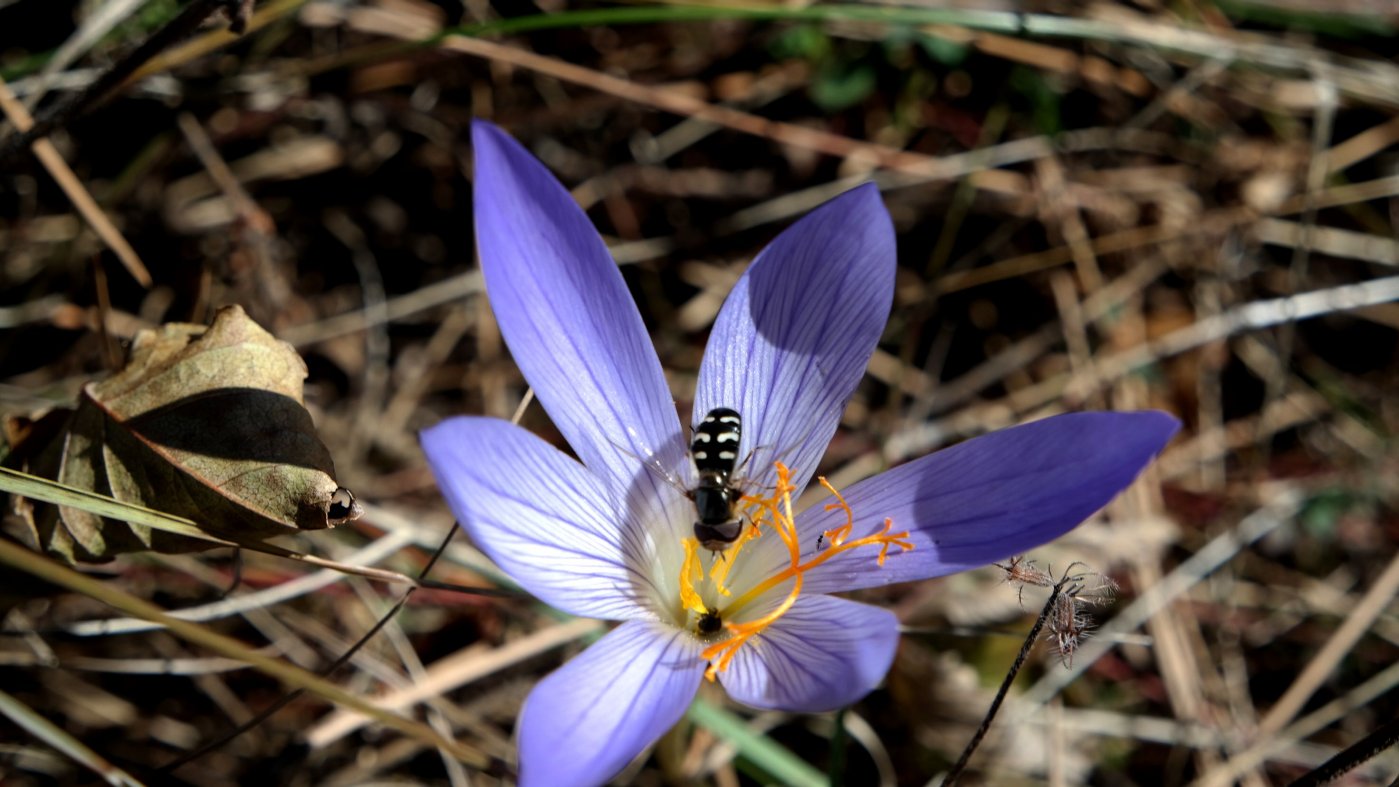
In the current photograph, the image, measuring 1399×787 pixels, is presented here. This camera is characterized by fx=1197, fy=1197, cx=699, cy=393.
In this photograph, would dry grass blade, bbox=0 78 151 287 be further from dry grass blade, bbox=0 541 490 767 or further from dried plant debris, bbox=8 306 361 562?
dry grass blade, bbox=0 541 490 767

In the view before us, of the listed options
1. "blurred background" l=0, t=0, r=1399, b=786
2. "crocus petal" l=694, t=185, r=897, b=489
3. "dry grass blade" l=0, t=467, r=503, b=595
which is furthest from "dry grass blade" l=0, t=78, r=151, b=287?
"crocus petal" l=694, t=185, r=897, b=489

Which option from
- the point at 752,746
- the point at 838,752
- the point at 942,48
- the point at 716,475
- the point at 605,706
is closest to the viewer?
the point at 605,706

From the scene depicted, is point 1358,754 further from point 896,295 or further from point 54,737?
point 54,737

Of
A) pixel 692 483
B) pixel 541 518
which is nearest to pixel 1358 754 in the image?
pixel 692 483

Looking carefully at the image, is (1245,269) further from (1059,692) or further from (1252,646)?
(1059,692)

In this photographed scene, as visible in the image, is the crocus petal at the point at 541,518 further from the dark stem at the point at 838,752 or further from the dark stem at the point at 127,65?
the dark stem at the point at 127,65

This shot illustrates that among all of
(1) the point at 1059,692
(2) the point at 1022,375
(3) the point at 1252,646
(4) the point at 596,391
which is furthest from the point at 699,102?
(3) the point at 1252,646
